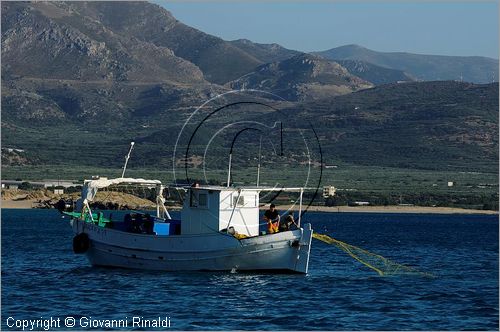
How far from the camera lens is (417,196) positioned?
7254 inches

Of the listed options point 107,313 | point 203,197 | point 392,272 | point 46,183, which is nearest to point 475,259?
point 392,272

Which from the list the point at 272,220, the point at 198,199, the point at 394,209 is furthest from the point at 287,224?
the point at 394,209

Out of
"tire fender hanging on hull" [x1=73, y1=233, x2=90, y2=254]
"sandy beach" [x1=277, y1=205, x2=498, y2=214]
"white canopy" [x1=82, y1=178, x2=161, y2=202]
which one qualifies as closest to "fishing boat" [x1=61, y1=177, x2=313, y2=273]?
"tire fender hanging on hull" [x1=73, y1=233, x2=90, y2=254]

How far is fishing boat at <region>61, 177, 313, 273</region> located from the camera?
5441 centimetres

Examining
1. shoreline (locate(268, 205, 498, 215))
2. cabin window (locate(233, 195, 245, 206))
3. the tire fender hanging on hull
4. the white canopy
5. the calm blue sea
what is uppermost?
the white canopy

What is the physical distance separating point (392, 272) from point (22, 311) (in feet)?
66.5

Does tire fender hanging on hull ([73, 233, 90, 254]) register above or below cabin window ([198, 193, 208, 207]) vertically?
below

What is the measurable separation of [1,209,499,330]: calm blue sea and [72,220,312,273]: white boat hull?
570mm

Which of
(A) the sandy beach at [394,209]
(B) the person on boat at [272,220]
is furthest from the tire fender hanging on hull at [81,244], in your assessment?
(A) the sandy beach at [394,209]

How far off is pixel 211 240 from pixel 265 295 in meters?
6.36

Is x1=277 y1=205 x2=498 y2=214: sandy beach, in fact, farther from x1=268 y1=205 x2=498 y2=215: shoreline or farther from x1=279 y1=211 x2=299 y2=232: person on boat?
x1=279 y1=211 x2=299 y2=232: person on boat

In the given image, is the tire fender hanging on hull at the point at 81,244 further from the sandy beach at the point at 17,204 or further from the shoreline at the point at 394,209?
the shoreline at the point at 394,209

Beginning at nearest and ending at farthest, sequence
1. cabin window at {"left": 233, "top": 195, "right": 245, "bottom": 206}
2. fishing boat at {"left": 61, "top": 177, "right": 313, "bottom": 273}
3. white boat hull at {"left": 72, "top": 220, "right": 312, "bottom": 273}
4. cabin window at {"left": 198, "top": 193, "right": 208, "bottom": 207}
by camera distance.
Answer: white boat hull at {"left": 72, "top": 220, "right": 312, "bottom": 273}, fishing boat at {"left": 61, "top": 177, "right": 313, "bottom": 273}, cabin window at {"left": 233, "top": 195, "right": 245, "bottom": 206}, cabin window at {"left": 198, "top": 193, "right": 208, "bottom": 207}

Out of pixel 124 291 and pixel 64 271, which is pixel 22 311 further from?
pixel 64 271
